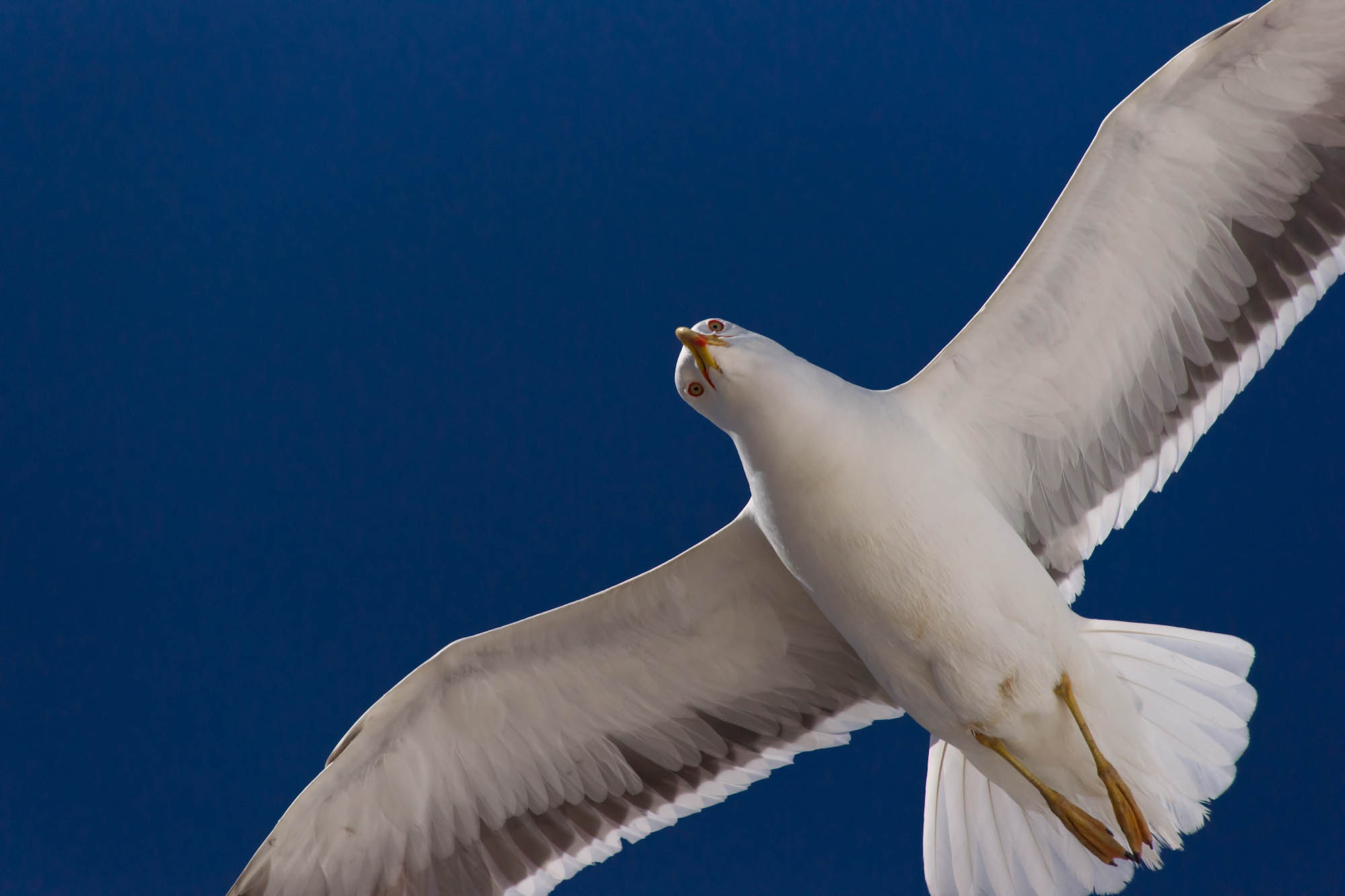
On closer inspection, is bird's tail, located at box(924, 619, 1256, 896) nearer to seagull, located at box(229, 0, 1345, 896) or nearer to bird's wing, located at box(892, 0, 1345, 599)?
seagull, located at box(229, 0, 1345, 896)

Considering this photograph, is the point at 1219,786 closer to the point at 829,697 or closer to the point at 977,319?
the point at 829,697

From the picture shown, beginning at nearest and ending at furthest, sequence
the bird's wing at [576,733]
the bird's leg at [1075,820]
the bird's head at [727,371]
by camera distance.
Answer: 1. the bird's head at [727,371]
2. the bird's leg at [1075,820]
3. the bird's wing at [576,733]

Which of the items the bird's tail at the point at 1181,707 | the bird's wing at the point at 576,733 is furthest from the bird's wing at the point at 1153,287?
the bird's wing at the point at 576,733

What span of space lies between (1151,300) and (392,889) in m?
1.87

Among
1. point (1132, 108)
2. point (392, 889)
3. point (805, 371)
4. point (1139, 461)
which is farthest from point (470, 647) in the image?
point (1132, 108)

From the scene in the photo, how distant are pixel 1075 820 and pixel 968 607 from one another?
1.45 ft

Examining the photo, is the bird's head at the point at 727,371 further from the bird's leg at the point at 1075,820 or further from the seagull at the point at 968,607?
the bird's leg at the point at 1075,820

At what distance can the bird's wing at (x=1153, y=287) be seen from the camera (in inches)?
99.9

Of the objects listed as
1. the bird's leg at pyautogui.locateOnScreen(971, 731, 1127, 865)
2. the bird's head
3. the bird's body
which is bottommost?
the bird's leg at pyautogui.locateOnScreen(971, 731, 1127, 865)

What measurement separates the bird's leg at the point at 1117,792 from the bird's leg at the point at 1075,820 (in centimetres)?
3

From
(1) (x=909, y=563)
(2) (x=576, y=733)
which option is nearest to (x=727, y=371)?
(1) (x=909, y=563)

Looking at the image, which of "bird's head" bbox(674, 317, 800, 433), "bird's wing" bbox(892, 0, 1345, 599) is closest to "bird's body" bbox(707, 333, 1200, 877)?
"bird's head" bbox(674, 317, 800, 433)

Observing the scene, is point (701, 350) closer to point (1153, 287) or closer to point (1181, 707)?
point (1153, 287)

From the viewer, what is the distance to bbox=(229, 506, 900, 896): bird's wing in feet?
8.91
